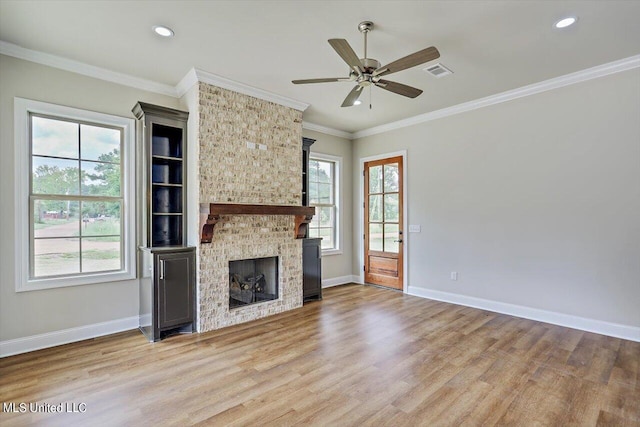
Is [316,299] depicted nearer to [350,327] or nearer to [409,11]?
[350,327]

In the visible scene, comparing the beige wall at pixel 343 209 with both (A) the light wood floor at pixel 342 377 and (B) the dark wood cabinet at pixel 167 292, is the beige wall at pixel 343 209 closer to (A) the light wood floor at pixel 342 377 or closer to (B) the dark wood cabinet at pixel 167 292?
(A) the light wood floor at pixel 342 377

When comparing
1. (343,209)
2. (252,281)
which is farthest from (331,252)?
(252,281)

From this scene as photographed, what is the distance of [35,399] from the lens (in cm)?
239

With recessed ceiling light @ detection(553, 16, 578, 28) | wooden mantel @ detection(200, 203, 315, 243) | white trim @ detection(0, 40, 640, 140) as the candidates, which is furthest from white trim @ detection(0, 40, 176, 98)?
recessed ceiling light @ detection(553, 16, 578, 28)

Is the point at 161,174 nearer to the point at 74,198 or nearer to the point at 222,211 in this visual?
the point at 74,198

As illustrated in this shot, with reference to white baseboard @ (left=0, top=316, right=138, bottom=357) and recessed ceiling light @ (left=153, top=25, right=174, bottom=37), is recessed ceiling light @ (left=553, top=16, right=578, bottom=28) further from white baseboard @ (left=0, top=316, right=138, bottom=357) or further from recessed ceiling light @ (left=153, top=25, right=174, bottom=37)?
white baseboard @ (left=0, top=316, right=138, bottom=357)

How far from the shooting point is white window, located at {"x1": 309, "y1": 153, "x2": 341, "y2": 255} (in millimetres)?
5945

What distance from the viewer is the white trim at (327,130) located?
5711mm

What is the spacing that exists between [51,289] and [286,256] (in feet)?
8.48

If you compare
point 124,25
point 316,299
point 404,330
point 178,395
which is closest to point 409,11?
point 124,25

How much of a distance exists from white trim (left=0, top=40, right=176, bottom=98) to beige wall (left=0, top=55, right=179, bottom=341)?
51 mm

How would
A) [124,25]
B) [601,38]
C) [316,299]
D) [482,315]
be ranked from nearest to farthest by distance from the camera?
[124,25]
[601,38]
[482,315]
[316,299]

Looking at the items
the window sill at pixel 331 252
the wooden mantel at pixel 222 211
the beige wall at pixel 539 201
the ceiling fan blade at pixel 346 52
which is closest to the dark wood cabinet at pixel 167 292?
the wooden mantel at pixel 222 211

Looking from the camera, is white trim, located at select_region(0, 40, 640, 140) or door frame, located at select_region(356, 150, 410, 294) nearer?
white trim, located at select_region(0, 40, 640, 140)
